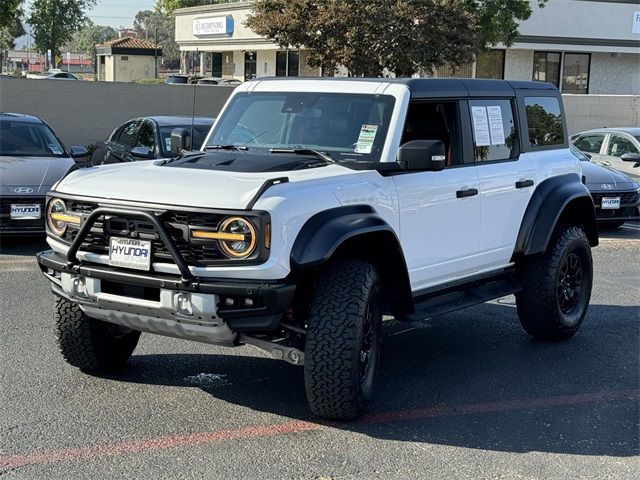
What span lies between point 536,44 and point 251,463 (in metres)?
32.1

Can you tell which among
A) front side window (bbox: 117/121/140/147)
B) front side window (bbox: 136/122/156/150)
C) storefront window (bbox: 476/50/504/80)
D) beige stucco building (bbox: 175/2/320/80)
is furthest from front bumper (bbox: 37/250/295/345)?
beige stucco building (bbox: 175/2/320/80)

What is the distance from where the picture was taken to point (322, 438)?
4.60 metres

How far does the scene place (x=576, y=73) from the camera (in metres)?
36.1

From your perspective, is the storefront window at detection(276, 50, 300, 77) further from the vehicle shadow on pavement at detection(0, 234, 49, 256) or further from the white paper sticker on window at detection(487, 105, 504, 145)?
the white paper sticker on window at detection(487, 105, 504, 145)

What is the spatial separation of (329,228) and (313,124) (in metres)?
1.41

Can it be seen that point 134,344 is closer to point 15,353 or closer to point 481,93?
point 15,353

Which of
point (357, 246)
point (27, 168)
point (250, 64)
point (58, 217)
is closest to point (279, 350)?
point (357, 246)

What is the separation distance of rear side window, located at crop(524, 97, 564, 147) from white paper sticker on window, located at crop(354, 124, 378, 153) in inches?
73.4

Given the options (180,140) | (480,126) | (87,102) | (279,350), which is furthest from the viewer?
(87,102)

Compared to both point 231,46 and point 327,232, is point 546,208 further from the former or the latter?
point 231,46

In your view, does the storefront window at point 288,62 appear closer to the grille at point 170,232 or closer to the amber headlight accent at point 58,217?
the amber headlight accent at point 58,217

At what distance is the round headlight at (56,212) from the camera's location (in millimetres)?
5016

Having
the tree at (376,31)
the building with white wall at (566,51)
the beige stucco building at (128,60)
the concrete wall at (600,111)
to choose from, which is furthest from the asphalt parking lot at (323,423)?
the beige stucco building at (128,60)

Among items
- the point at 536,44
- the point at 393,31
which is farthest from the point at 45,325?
the point at 536,44
